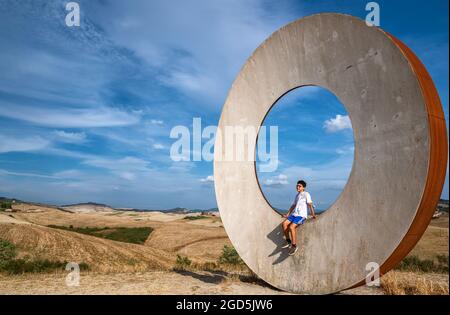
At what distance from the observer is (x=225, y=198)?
859 cm

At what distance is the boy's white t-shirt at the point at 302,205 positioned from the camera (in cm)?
682

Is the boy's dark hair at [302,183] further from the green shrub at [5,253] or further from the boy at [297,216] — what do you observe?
the green shrub at [5,253]

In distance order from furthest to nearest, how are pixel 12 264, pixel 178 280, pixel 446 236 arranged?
pixel 446 236
pixel 12 264
pixel 178 280

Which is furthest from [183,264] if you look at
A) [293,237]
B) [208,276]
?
[293,237]

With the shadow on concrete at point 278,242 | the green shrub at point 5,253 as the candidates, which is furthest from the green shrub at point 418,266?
the green shrub at point 5,253

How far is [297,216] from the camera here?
22.3 ft

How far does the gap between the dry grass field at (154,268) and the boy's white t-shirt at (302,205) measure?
5.32 feet

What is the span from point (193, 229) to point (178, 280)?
24414mm

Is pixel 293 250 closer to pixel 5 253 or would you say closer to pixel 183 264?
pixel 183 264

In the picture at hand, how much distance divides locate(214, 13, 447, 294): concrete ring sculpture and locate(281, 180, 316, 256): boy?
0.47ft

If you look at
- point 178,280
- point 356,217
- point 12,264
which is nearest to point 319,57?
point 356,217

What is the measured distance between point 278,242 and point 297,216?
0.81 meters

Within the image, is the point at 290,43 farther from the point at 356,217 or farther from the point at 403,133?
the point at 356,217

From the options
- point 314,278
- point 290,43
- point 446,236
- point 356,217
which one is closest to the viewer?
point 356,217
